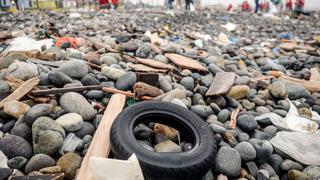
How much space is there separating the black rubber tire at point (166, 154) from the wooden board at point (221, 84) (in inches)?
40.7

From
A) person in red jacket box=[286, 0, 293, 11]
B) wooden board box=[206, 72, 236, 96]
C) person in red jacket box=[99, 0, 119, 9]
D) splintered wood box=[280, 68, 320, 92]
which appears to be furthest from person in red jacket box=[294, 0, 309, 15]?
wooden board box=[206, 72, 236, 96]

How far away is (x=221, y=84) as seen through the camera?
14.6 feet

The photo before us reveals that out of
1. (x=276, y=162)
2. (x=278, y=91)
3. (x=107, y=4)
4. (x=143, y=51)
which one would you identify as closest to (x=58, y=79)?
(x=143, y=51)

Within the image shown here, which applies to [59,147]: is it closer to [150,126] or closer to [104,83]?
[150,126]

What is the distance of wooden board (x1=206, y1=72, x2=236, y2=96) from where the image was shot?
166 inches

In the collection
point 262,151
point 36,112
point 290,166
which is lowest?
point 290,166

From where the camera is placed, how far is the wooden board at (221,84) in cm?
421

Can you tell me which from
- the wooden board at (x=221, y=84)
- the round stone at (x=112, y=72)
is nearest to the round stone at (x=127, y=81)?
the round stone at (x=112, y=72)

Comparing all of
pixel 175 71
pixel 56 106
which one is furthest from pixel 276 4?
pixel 56 106

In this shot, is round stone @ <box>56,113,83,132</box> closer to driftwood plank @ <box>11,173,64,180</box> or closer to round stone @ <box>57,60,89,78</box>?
driftwood plank @ <box>11,173,64,180</box>

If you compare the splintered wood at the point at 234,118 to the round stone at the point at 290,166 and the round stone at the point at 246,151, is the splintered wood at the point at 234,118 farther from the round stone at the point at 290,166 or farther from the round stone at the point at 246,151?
the round stone at the point at 290,166

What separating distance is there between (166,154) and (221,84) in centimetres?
203

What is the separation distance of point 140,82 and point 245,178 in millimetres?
1679

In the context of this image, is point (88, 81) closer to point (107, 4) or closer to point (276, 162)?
point (276, 162)
